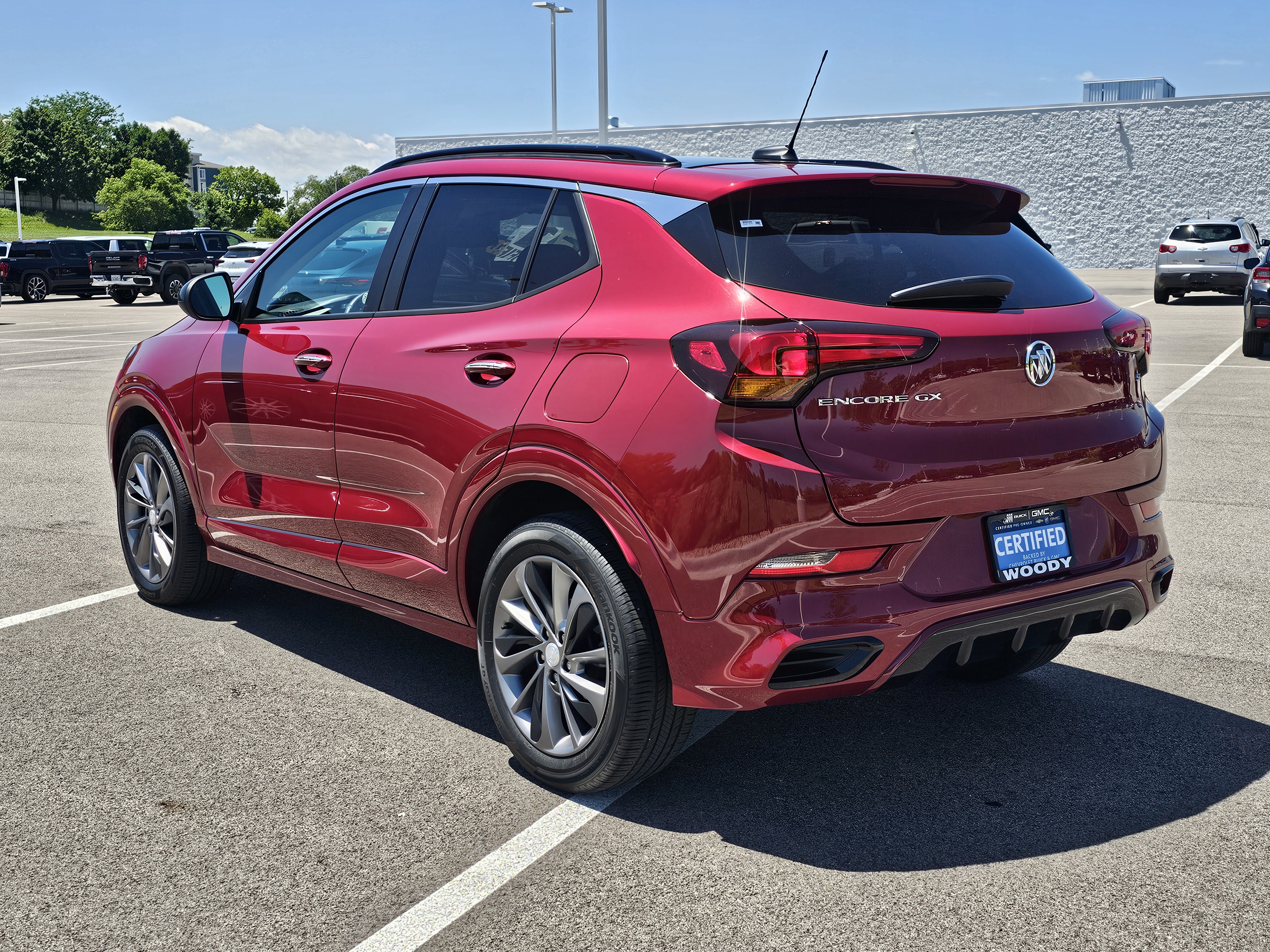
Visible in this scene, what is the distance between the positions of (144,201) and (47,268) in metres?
85.5

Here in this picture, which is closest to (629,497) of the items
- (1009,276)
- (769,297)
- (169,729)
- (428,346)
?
(769,297)

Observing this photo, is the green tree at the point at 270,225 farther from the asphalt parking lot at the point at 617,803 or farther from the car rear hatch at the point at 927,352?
the car rear hatch at the point at 927,352

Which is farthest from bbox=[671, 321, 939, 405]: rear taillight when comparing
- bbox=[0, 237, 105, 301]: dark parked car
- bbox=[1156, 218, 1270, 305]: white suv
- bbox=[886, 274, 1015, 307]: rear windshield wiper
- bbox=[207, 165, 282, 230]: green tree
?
bbox=[207, 165, 282, 230]: green tree

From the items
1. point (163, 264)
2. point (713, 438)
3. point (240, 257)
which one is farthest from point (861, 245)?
point (163, 264)

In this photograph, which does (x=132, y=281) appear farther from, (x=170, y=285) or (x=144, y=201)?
(x=144, y=201)

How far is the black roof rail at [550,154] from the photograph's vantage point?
3814 mm

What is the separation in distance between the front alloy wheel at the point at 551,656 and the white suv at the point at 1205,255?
1072 inches

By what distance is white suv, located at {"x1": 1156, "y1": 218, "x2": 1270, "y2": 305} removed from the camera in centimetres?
2811

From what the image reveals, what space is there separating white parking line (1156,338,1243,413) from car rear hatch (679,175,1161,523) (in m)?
7.38

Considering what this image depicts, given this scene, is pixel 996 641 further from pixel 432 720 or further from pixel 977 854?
pixel 432 720

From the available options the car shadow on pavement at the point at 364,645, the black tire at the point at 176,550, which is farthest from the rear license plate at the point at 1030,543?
the black tire at the point at 176,550

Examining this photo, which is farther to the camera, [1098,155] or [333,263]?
[1098,155]

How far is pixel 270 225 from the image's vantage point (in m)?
118

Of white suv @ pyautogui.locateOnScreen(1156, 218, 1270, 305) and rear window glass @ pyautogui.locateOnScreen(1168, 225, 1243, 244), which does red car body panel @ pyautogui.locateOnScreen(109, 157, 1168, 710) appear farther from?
rear window glass @ pyautogui.locateOnScreen(1168, 225, 1243, 244)
